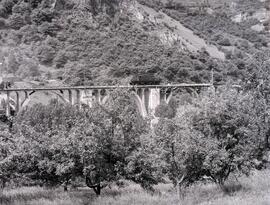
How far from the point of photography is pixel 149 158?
1103cm

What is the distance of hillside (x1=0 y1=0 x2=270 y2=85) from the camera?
71.1 meters

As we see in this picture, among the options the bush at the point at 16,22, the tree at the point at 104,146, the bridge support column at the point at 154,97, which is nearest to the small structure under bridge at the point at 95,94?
the bridge support column at the point at 154,97

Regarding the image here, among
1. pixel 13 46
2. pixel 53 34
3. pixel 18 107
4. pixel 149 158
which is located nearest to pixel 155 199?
pixel 149 158

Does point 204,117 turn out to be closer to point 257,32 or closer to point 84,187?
point 84,187

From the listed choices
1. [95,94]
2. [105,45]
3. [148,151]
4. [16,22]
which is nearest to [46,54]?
[105,45]

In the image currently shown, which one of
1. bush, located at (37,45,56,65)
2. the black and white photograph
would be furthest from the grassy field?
bush, located at (37,45,56,65)

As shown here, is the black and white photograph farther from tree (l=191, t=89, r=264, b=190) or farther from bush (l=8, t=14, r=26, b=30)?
bush (l=8, t=14, r=26, b=30)

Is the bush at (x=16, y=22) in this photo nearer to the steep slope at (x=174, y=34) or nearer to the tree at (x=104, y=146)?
the steep slope at (x=174, y=34)

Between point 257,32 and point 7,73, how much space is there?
86.5m

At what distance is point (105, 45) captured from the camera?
84188mm

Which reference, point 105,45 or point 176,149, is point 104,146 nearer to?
point 176,149

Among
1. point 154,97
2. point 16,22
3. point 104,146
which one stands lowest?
point 154,97

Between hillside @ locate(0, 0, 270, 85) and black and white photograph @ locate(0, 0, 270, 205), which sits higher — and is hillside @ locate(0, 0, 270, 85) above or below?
above

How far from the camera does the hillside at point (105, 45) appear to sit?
7112cm
